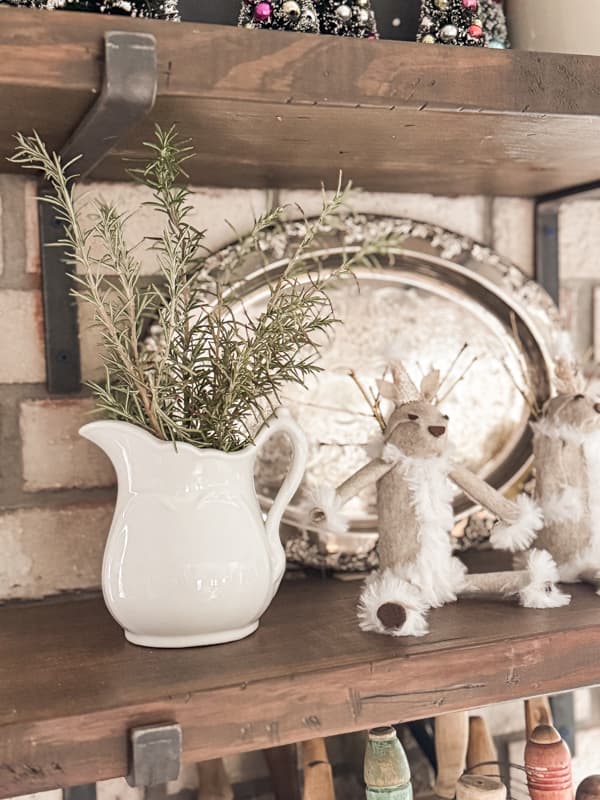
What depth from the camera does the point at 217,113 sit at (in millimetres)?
648

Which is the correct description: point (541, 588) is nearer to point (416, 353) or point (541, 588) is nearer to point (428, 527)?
point (428, 527)

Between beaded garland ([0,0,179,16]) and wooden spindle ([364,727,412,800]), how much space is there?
0.60 m

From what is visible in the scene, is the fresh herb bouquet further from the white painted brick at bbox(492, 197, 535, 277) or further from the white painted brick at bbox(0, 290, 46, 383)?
the white painted brick at bbox(492, 197, 535, 277)

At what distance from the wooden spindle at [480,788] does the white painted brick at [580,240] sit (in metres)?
0.57

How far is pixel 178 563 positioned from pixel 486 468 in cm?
42

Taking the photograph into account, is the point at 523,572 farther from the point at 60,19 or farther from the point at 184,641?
the point at 60,19

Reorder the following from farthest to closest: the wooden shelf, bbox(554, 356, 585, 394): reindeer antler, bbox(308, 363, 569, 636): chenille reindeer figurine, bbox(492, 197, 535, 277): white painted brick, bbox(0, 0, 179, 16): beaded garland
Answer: bbox(492, 197, 535, 277): white painted brick → bbox(554, 356, 585, 394): reindeer antler → bbox(308, 363, 569, 636): chenille reindeer figurine → bbox(0, 0, 179, 16): beaded garland → the wooden shelf

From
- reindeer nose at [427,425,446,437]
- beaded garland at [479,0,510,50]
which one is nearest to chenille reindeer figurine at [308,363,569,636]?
reindeer nose at [427,425,446,437]

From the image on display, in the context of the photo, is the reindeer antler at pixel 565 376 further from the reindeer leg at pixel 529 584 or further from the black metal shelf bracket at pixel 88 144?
the black metal shelf bracket at pixel 88 144

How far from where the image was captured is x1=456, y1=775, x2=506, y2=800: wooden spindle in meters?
0.76

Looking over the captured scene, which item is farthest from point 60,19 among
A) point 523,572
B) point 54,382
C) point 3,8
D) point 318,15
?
point 523,572

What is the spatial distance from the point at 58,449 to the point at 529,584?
18.0 inches

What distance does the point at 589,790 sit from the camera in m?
0.83

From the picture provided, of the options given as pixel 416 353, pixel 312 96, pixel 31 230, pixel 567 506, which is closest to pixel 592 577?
pixel 567 506
